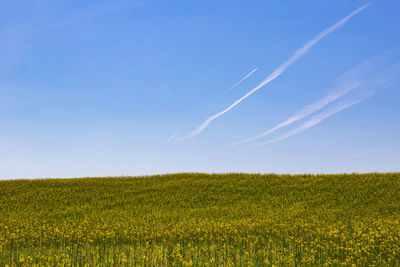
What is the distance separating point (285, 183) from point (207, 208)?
37.0 feet

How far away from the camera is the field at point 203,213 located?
14.2 metres

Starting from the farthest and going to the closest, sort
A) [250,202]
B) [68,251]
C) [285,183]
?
[285,183]
[250,202]
[68,251]

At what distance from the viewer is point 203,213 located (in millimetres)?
23859

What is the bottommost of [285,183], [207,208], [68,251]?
[68,251]

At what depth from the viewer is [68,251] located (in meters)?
12.6

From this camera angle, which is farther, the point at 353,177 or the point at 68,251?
the point at 353,177

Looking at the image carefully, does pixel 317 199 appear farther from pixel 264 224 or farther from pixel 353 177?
pixel 264 224

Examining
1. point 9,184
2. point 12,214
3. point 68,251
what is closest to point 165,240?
point 68,251

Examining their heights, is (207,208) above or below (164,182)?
below

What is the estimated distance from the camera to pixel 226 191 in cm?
3158

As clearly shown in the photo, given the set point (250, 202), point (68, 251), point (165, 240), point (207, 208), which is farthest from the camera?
point (250, 202)

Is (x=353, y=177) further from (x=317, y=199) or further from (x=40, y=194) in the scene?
(x=40, y=194)

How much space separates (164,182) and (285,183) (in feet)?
40.2

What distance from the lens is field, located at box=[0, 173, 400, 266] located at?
1416 cm
